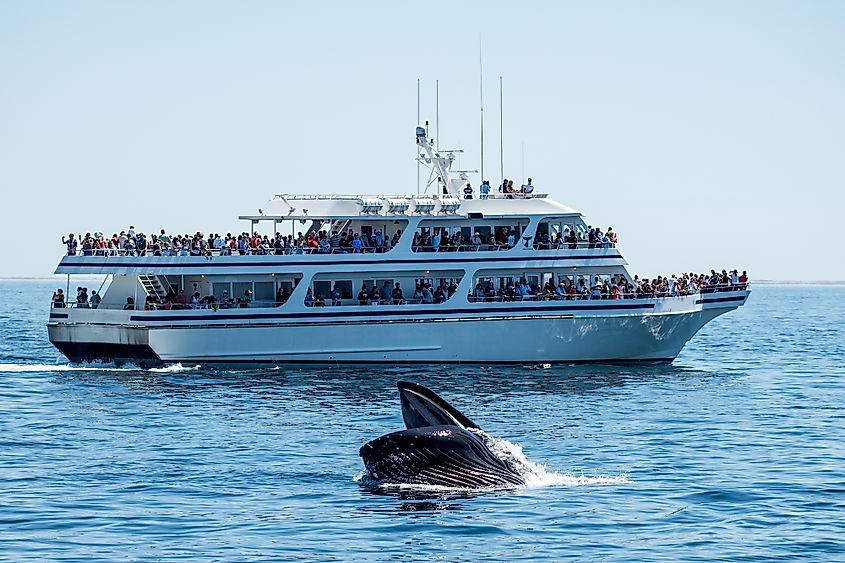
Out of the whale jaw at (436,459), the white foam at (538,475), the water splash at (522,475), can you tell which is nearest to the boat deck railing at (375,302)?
the water splash at (522,475)

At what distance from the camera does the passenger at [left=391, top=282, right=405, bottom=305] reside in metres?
50.4

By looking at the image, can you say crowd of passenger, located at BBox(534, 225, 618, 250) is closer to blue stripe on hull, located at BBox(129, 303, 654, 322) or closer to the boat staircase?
blue stripe on hull, located at BBox(129, 303, 654, 322)

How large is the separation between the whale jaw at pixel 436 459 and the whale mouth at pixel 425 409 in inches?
10.6

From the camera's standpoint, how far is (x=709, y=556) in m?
20.2

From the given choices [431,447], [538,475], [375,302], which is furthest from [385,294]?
[431,447]

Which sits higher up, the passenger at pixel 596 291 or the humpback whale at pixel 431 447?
the passenger at pixel 596 291

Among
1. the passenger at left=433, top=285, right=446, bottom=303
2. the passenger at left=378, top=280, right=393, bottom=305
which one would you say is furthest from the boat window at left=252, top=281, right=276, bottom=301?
the passenger at left=433, top=285, right=446, bottom=303

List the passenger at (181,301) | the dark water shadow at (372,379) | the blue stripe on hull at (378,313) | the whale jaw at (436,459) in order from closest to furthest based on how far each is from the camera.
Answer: the whale jaw at (436,459) < the dark water shadow at (372,379) < the blue stripe on hull at (378,313) < the passenger at (181,301)

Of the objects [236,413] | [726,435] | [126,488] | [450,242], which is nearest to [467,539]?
[126,488]

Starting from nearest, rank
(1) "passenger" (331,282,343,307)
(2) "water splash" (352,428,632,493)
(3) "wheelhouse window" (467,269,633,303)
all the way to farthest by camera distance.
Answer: (2) "water splash" (352,428,632,493), (1) "passenger" (331,282,343,307), (3) "wheelhouse window" (467,269,633,303)

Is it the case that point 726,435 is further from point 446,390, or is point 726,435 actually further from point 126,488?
point 126,488

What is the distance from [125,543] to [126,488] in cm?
480

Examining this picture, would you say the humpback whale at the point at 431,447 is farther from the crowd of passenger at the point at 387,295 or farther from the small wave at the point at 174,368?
the crowd of passenger at the point at 387,295

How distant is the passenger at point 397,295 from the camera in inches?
1984
